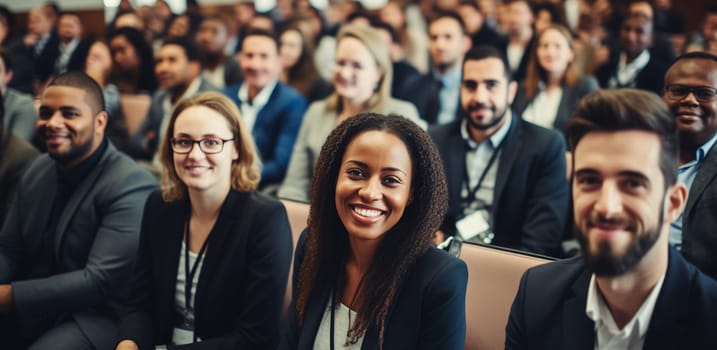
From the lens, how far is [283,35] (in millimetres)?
4773

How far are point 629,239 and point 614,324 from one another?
0.71ft

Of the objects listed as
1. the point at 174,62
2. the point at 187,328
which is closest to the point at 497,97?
the point at 187,328

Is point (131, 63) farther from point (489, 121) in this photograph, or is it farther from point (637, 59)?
point (637, 59)

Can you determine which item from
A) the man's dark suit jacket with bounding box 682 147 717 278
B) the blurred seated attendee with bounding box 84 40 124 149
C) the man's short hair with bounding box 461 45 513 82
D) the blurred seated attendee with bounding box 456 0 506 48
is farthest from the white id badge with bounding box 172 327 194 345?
the blurred seated attendee with bounding box 456 0 506 48

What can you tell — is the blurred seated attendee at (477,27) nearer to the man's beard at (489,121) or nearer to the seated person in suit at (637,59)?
the seated person in suit at (637,59)

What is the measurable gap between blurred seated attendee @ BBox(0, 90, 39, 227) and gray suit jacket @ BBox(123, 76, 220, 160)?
1241 mm

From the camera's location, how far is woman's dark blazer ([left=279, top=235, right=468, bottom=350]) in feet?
4.64

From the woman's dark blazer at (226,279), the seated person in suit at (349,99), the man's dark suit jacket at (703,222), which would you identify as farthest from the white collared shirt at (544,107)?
the woman's dark blazer at (226,279)

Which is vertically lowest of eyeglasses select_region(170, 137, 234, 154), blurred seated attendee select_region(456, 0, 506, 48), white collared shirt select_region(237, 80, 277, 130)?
eyeglasses select_region(170, 137, 234, 154)

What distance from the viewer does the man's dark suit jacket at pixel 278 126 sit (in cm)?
361

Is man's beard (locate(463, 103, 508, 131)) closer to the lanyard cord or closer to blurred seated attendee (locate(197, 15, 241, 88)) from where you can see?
the lanyard cord

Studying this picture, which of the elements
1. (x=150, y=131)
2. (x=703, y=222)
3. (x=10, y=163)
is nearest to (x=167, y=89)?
(x=150, y=131)

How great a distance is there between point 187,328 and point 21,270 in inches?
32.4

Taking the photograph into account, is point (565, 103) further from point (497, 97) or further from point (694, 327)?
point (694, 327)
